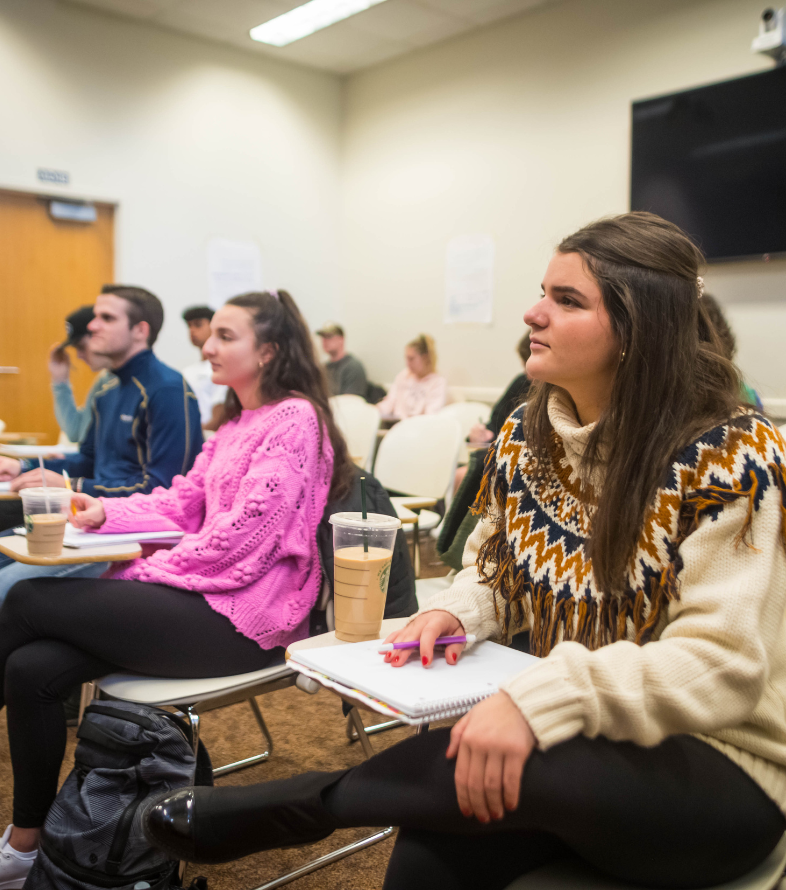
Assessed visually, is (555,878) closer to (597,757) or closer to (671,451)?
(597,757)

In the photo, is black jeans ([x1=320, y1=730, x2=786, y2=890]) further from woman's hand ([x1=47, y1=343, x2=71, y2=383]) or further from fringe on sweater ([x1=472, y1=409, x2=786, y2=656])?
woman's hand ([x1=47, y1=343, x2=71, y2=383])

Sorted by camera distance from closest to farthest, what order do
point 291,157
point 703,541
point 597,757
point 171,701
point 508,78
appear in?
point 597,757 → point 703,541 → point 171,701 → point 508,78 → point 291,157

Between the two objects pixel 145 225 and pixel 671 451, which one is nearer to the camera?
pixel 671 451

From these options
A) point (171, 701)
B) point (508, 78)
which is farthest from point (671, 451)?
point (508, 78)

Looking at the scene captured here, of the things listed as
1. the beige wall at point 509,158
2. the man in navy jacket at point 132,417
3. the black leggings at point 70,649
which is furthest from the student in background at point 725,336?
the beige wall at point 509,158

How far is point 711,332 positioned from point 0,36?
18.3ft

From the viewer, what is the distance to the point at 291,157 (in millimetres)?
6574

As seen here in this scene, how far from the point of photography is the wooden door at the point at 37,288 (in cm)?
535

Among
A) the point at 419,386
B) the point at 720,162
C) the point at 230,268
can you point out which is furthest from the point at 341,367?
the point at 720,162

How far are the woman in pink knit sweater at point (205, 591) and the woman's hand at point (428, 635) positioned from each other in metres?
0.56

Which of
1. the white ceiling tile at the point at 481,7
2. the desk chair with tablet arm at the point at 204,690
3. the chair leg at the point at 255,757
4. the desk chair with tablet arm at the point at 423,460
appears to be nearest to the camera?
the desk chair with tablet arm at the point at 204,690

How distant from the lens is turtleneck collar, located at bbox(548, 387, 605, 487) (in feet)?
3.46

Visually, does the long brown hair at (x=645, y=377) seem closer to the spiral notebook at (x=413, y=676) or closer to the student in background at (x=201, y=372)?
the spiral notebook at (x=413, y=676)

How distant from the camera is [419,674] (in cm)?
95
